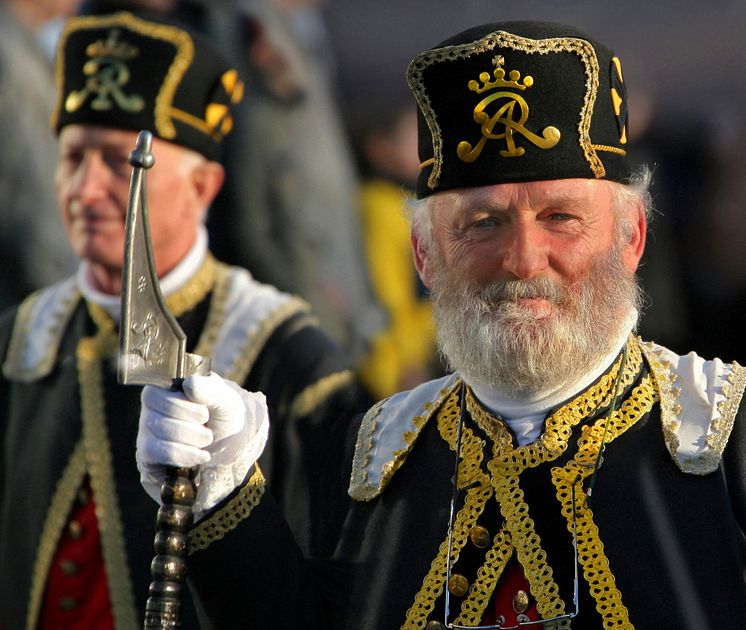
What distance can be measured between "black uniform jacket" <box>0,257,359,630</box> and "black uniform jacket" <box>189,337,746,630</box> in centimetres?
116

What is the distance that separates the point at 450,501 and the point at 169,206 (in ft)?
7.15

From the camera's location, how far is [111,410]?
16.5 feet

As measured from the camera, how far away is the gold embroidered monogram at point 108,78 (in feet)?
17.2

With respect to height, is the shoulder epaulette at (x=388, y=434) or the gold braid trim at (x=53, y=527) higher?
the shoulder epaulette at (x=388, y=434)

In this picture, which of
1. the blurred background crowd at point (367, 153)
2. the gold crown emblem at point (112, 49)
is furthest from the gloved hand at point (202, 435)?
the blurred background crowd at point (367, 153)

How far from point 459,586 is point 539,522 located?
0.21m

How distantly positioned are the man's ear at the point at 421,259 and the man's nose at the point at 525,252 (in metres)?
0.35

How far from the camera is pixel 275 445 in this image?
4.94 metres

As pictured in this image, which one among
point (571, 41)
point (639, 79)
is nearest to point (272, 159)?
point (639, 79)

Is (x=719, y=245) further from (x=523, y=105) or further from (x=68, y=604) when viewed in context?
(x=523, y=105)

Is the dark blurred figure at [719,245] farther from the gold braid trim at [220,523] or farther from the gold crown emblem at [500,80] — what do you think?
the gold braid trim at [220,523]

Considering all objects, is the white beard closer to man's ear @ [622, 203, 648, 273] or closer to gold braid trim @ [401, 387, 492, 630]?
man's ear @ [622, 203, 648, 273]

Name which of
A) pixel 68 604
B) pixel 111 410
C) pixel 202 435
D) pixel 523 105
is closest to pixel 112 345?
pixel 111 410

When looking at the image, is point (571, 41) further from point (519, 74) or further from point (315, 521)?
point (315, 521)
